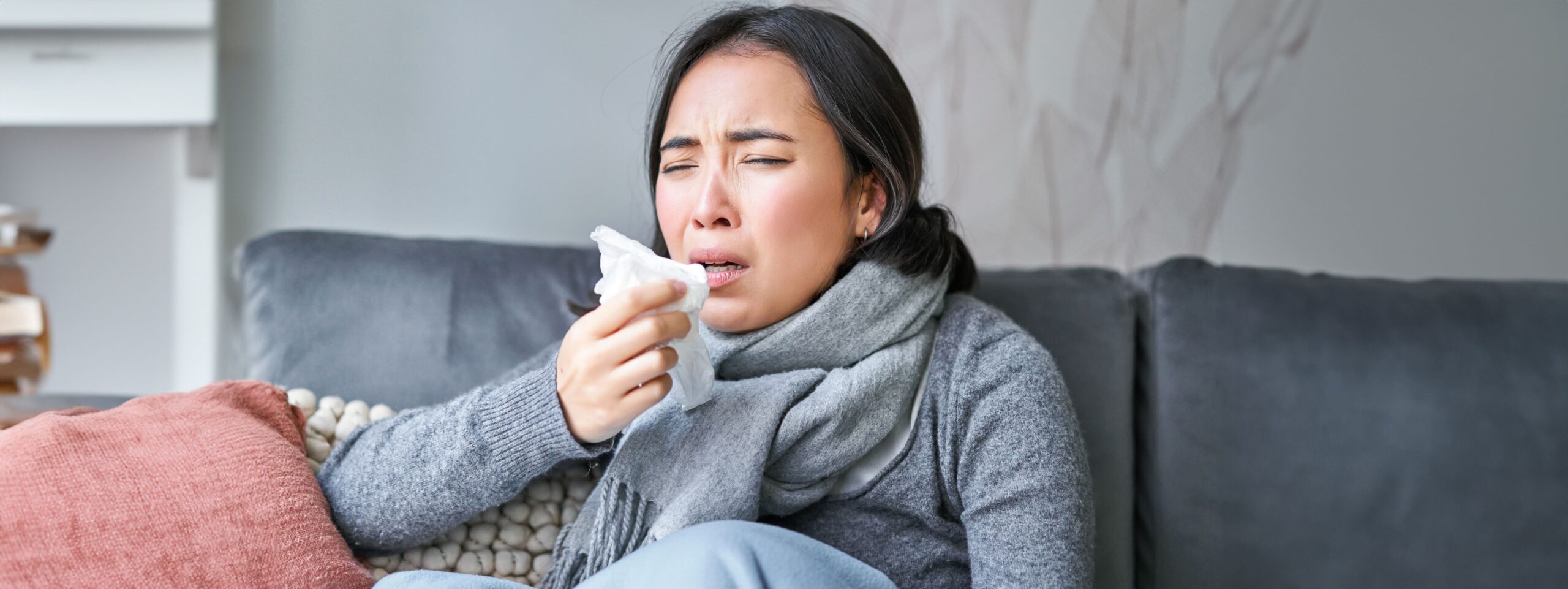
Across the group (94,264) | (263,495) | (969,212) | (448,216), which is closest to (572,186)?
(448,216)

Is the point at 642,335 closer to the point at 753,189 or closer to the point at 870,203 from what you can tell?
the point at 753,189

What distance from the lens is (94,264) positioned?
234 centimetres

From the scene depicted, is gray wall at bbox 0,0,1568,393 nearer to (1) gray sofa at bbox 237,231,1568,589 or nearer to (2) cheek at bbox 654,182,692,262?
(1) gray sofa at bbox 237,231,1568,589

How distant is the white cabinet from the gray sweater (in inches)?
49.7

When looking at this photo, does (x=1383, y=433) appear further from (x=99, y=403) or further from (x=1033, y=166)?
(x=99, y=403)

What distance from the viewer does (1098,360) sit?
4.61 ft

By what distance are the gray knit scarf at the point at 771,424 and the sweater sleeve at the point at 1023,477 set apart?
0.30 feet

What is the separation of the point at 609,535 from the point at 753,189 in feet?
1.21

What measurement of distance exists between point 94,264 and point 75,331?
0.51ft

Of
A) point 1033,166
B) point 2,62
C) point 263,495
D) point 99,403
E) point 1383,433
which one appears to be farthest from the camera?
point 1033,166

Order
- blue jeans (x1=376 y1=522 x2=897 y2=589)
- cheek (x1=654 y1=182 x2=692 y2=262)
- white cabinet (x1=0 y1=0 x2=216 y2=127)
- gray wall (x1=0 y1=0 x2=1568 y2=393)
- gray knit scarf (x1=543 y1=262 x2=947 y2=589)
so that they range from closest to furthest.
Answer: blue jeans (x1=376 y1=522 x2=897 y2=589) < gray knit scarf (x1=543 y1=262 x2=947 y2=589) < cheek (x1=654 y1=182 x2=692 y2=262) < white cabinet (x1=0 y1=0 x2=216 y2=127) < gray wall (x1=0 y1=0 x2=1568 y2=393)

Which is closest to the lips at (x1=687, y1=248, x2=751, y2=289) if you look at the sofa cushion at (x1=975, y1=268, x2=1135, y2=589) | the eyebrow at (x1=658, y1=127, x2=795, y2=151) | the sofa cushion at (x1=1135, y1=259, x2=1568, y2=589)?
the eyebrow at (x1=658, y1=127, x2=795, y2=151)

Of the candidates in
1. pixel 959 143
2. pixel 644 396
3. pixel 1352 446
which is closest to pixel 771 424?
pixel 644 396

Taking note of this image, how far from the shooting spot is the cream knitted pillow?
1.02 m
